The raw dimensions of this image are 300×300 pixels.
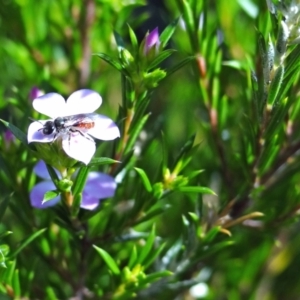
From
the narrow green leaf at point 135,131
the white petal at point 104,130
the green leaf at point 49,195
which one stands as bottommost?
the green leaf at point 49,195

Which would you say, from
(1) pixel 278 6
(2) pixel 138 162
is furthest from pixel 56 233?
Answer: (1) pixel 278 6

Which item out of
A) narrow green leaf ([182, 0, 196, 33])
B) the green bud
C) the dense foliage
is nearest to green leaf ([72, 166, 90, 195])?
the dense foliage

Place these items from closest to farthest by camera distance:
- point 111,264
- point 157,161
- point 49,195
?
point 49,195
point 111,264
point 157,161

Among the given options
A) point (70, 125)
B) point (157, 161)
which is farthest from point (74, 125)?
point (157, 161)

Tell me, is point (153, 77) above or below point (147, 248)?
above

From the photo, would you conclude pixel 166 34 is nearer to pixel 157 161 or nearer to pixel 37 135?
pixel 37 135

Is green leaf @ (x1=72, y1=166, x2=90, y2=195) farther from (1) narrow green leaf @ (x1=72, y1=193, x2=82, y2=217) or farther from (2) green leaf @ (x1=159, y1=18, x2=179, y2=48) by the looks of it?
(2) green leaf @ (x1=159, y1=18, x2=179, y2=48)

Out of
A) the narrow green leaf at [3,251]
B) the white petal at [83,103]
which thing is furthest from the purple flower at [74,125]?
the narrow green leaf at [3,251]

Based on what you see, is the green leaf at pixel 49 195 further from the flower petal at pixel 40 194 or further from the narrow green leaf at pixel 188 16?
the narrow green leaf at pixel 188 16
